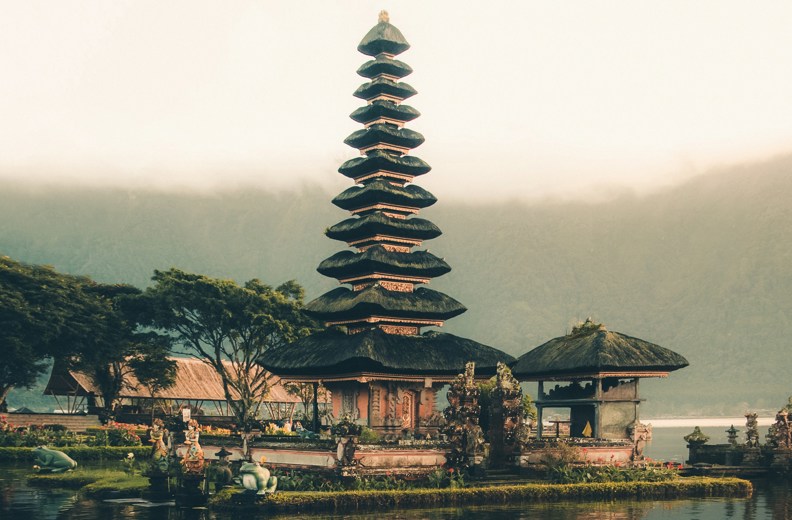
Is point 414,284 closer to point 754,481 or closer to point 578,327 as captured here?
point 578,327

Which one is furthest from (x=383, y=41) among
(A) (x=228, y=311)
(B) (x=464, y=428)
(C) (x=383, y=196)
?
(B) (x=464, y=428)

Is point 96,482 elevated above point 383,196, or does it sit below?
below

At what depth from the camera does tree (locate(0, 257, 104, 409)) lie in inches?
2562

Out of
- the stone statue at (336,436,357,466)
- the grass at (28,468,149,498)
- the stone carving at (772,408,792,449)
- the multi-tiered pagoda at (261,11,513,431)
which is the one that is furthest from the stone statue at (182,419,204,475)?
the stone carving at (772,408,792,449)

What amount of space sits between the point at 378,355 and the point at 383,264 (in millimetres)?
6120

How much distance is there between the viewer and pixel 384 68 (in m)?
59.1

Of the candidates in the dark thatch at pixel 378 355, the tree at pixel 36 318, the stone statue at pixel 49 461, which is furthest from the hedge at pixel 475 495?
the tree at pixel 36 318

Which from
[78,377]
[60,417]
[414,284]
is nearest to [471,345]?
[414,284]

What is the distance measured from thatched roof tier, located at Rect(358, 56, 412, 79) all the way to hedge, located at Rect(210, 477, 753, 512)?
2758 centimetres

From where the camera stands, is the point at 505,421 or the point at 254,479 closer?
the point at 254,479

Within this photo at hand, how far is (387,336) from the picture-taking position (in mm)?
52219

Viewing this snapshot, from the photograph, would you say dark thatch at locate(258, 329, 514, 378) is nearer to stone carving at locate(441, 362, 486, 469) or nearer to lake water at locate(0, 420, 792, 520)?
stone carving at locate(441, 362, 486, 469)

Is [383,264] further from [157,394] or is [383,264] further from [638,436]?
[157,394]

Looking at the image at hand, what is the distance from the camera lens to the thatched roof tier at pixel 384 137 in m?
57.7
